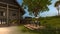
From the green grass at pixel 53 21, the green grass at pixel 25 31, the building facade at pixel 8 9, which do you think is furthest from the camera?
the building facade at pixel 8 9

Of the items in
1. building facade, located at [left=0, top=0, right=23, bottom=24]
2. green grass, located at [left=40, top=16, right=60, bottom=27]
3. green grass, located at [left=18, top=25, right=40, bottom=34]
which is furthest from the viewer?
building facade, located at [left=0, top=0, right=23, bottom=24]

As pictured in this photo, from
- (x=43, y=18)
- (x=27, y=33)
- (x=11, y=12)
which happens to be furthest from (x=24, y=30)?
(x=11, y=12)

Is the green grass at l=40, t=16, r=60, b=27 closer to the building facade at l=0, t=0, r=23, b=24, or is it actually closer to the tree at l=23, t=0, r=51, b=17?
the tree at l=23, t=0, r=51, b=17

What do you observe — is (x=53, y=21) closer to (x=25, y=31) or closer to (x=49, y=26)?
(x=49, y=26)

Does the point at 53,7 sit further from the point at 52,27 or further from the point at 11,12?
the point at 11,12

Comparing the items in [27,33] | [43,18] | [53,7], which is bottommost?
[27,33]

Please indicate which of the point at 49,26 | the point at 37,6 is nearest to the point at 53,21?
the point at 49,26

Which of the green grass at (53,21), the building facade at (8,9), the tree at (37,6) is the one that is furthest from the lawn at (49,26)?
the building facade at (8,9)

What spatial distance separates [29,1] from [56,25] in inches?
23.6

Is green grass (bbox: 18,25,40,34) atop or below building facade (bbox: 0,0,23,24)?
below

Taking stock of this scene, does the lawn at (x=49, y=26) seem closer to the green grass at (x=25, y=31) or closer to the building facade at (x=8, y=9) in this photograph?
the green grass at (x=25, y=31)

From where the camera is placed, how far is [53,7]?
2.65m

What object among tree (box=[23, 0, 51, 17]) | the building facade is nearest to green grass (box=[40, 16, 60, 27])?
tree (box=[23, 0, 51, 17])

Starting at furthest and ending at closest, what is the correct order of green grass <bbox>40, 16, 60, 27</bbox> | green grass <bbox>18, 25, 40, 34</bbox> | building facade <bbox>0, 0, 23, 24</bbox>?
building facade <bbox>0, 0, 23, 24</bbox>
green grass <bbox>18, 25, 40, 34</bbox>
green grass <bbox>40, 16, 60, 27</bbox>
